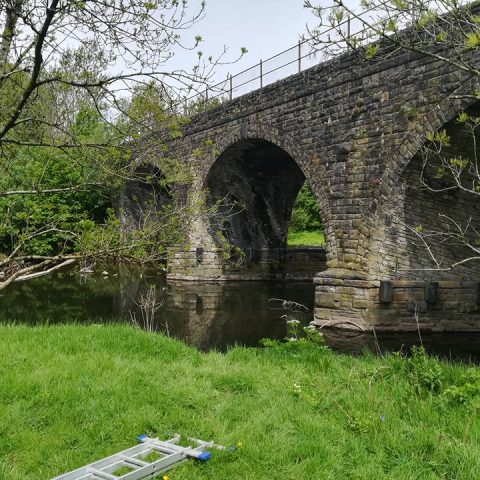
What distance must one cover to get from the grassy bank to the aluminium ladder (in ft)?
0.30

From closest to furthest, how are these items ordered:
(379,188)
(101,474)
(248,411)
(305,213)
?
(101,474) < (248,411) < (379,188) < (305,213)

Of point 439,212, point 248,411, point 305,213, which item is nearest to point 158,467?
point 248,411

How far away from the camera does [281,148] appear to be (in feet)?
48.3

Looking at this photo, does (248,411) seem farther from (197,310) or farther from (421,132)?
(197,310)

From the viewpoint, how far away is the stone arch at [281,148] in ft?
40.8

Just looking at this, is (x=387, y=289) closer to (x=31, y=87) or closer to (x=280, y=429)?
(x=280, y=429)

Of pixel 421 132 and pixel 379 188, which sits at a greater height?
pixel 421 132

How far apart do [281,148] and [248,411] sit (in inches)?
440

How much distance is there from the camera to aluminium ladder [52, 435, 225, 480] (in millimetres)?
3035

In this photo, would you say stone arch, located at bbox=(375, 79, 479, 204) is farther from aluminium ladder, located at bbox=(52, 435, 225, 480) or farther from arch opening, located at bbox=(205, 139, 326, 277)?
arch opening, located at bbox=(205, 139, 326, 277)

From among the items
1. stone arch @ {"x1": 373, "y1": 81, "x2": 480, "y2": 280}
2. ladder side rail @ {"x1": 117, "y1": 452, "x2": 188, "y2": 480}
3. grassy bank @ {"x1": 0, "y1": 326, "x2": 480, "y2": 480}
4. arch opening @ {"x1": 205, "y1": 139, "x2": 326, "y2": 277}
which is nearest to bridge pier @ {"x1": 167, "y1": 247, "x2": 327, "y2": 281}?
arch opening @ {"x1": 205, "y1": 139, "x2": 326, "y2": 277}

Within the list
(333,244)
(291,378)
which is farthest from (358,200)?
(291,378)

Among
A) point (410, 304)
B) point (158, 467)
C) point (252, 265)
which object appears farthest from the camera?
point (252, 265)

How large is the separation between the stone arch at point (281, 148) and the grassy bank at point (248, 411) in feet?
18.1
